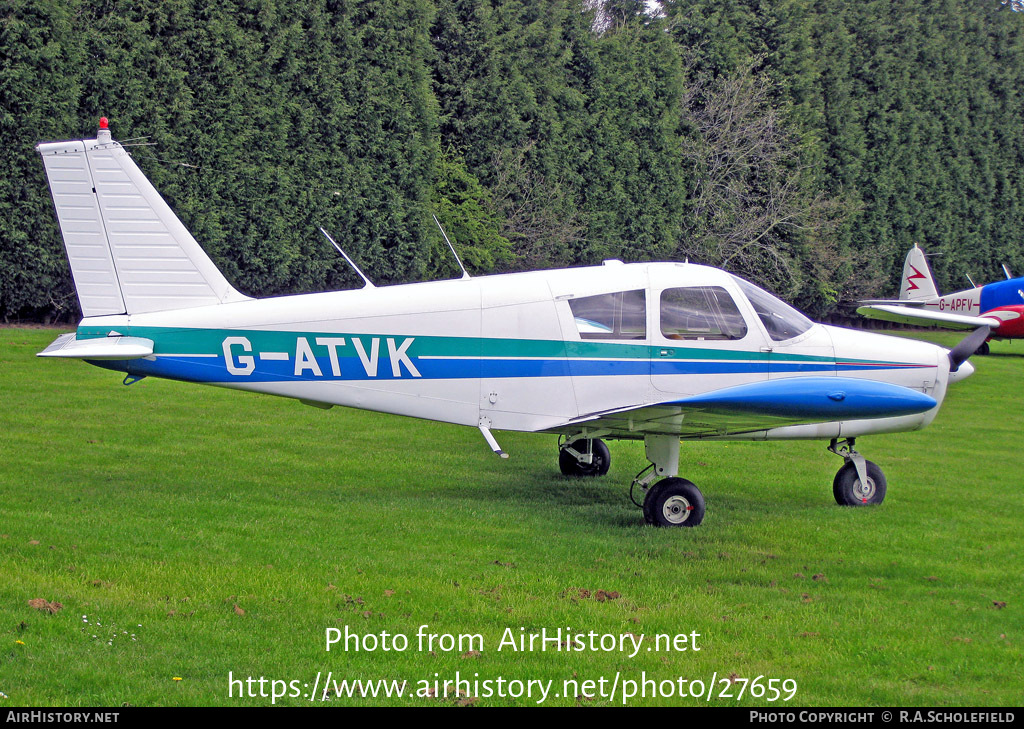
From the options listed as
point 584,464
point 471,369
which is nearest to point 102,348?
point 471,369

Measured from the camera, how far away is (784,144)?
32.1 meters

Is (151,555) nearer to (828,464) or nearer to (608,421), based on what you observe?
(608,421)

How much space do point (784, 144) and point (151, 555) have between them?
2835 cm

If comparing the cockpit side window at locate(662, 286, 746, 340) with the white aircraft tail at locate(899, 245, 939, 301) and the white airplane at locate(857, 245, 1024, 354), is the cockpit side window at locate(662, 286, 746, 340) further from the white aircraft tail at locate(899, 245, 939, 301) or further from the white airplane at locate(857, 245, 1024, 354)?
the white aircraft tail at locate(899, 245, 939, 301)

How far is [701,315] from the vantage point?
926 centimetres

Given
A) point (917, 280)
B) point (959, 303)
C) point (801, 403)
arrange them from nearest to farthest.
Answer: point (801, 403), point (959, 303), point (917, 280)

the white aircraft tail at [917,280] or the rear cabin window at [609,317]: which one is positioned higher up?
the rear cabin window at [609,317]

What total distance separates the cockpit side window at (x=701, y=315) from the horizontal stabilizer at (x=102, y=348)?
458 centimetres

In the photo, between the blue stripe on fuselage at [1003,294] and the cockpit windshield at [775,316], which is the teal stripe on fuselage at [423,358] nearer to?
the cockpit windshield at [775,316]

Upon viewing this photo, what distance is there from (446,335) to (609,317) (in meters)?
1.47

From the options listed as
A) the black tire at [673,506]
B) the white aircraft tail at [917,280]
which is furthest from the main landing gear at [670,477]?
the white aircraft tail at [917,280]

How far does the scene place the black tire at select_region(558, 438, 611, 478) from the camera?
38.1ft

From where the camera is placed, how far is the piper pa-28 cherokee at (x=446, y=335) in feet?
29.6

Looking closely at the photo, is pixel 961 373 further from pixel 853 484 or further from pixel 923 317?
pixel 923 317
